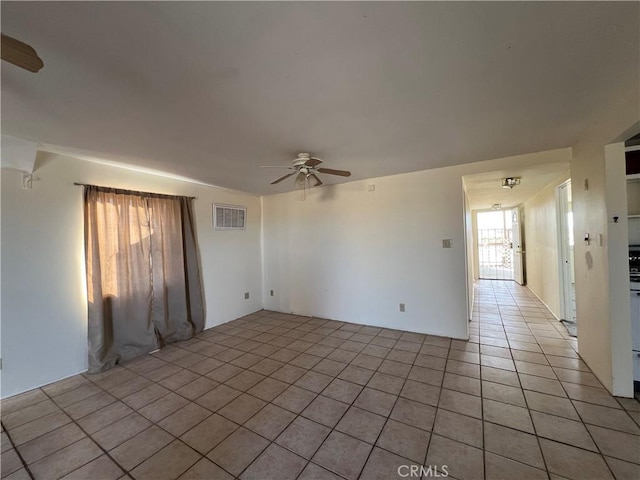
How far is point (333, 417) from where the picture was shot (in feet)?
6.27

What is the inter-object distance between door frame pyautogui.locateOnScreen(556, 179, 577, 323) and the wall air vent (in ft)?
17.1

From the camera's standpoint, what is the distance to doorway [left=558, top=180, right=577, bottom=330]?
3645 mm

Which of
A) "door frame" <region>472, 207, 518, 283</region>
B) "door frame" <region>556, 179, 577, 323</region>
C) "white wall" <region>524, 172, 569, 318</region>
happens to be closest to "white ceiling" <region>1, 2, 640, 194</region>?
"door frame" <region>556, 179, 577, 323</region>

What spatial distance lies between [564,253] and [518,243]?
10.1 feet

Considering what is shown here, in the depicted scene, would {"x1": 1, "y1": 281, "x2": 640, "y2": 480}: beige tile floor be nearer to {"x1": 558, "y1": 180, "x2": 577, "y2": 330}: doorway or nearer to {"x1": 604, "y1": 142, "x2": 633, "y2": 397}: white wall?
{"x1": 604, "y1": 142, "x2": 633, "y2": 397}: white wall

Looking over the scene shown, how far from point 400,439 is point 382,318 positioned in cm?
217

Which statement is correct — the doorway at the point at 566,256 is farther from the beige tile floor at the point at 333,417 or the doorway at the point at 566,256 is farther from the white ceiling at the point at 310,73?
the white ceiling at the point at 310,73

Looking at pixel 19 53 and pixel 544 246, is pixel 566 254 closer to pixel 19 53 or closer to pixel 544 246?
pixel 544 246

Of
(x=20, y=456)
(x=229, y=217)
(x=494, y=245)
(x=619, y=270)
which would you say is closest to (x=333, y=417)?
(x=20, y=456)

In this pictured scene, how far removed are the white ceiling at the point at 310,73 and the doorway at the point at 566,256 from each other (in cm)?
193

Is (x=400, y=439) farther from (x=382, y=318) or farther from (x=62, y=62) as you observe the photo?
(x=62, y=62)

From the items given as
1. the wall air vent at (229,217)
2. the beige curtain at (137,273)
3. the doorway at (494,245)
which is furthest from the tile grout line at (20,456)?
the doorway at (494,245)

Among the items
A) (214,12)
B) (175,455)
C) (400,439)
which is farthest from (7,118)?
(400,439)

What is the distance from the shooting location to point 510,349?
2.91 metres
